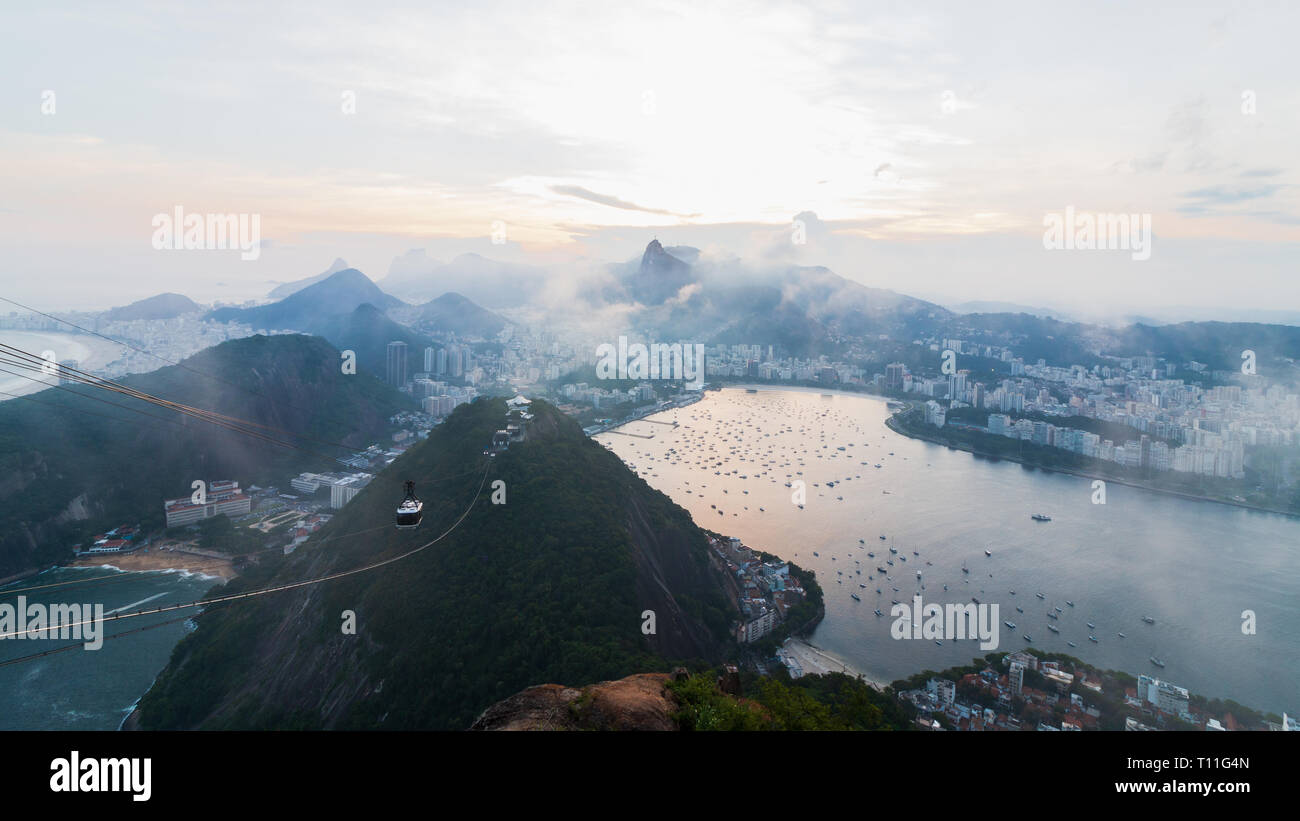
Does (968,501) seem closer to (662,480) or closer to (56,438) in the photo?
(662,480)

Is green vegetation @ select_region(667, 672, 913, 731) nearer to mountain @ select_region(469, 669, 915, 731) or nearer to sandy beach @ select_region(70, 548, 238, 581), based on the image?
mountain @ select_region(469, 669, 915, 731)

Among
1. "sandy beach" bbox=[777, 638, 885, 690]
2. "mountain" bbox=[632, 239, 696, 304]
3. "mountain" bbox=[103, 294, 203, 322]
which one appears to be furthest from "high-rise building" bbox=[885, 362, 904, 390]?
"mountain" bbox=[103, 294, 203, 322]

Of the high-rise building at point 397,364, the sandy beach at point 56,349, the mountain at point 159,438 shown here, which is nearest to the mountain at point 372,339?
the high-rise building at point 397,364

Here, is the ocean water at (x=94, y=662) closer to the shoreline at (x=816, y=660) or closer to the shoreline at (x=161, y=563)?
the shoreline at (x=161, y=563)

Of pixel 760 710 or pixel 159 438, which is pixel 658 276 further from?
pixel 760 710
